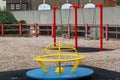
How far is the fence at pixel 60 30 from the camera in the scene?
90.4 ft

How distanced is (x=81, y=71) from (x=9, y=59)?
18.7 ft

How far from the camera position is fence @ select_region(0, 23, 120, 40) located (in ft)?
90.4

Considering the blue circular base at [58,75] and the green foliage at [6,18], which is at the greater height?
the green foliage at [6,18]

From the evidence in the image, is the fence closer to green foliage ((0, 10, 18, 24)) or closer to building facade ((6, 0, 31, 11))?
green foliage ((0, 10, 18, 24))

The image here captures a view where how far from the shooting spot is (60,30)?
3108 cm

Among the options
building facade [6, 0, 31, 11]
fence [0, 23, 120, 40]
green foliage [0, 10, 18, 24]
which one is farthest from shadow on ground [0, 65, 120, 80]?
building facade [6, 0, 31, 11]

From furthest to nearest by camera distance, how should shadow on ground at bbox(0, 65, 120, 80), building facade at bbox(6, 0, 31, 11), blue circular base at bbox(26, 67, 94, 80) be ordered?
1. building facade at bbox(6, 0, 31, 11)
2. shadow on ground at bbox(0, 65, 120, 80)
3. blue circular base at bbox(26, 67, 94, 80)

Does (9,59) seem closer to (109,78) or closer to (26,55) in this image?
(26,55)

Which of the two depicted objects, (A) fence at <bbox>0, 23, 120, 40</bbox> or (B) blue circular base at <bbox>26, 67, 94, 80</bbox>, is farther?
(A) fence at <bbox>0, 23, 120, 40</bbox>

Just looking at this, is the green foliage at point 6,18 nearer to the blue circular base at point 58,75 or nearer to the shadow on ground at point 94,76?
the shadow on ground at point 94,76

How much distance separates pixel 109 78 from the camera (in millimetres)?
9078

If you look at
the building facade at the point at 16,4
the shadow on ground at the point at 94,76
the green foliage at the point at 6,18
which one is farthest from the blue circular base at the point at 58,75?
the building facade at the point at 16,4

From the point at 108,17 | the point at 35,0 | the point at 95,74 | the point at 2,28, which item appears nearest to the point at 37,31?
the point at 2,28

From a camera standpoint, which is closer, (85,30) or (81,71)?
(81,71)
